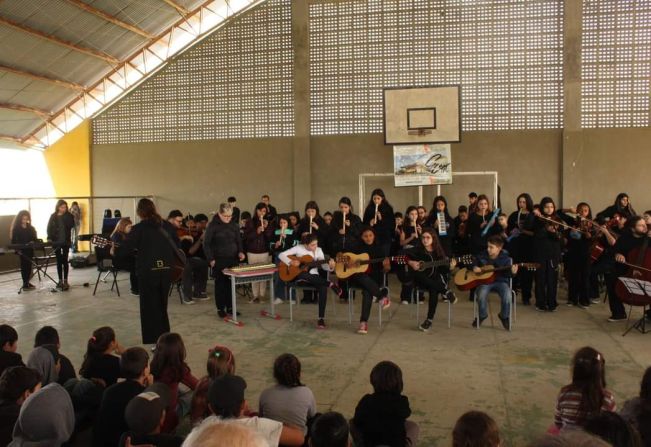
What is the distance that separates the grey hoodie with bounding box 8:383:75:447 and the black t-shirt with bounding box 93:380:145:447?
17 cm

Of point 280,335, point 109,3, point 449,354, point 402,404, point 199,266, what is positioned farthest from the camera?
point 109,3

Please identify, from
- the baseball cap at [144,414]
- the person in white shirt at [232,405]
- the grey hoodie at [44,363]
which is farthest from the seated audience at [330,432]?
the grey hoodie at [44,363]

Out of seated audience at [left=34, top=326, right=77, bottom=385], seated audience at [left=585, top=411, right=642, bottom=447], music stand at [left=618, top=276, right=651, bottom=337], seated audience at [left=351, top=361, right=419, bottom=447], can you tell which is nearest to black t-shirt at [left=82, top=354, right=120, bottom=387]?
seated audience at [left=34, top=326, right=77, bottom=385]

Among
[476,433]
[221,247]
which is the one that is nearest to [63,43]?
[221,247]

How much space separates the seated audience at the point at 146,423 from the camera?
8.14 ft

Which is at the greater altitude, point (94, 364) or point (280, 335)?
point (94, 364)

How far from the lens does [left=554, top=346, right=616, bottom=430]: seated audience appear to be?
2908mm

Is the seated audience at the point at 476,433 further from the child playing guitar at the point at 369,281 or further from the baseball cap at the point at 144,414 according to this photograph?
the child playing guitar at the point at 369,281

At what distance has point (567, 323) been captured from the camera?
6.65 metres

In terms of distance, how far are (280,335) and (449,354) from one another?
1.92 m

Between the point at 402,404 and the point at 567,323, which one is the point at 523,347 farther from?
the point at 402,404

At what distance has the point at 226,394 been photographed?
265cm

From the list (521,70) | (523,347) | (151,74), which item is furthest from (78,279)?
(521,70)

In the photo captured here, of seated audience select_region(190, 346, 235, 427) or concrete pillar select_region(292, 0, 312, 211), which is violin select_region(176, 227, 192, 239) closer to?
concrete pillar select_region(292, 0, 312, 211)
